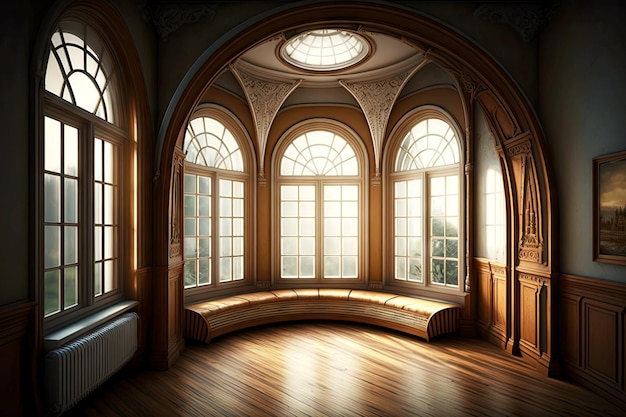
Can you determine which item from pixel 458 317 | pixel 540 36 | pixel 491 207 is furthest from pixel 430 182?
pixel 540 36

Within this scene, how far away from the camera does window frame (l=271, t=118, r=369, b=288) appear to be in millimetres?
6820

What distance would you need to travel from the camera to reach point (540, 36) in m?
4.23

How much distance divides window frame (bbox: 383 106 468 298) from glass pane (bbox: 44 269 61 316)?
4.86 meters

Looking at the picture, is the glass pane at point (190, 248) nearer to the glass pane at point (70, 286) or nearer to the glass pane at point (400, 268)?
the glass pane at point (70, 286)

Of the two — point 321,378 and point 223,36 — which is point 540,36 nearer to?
point 223,36

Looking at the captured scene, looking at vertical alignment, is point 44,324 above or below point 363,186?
below

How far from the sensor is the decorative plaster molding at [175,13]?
415 cm

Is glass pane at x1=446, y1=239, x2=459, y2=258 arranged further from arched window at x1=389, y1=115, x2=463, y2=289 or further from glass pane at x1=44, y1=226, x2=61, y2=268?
glass pane at x1=44, y1=226, x2=61, y2=268

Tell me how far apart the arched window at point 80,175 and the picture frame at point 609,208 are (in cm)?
452

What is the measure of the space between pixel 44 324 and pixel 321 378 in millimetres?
2537

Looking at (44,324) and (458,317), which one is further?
(458,317)

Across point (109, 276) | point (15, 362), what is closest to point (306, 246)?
point (109, 276)

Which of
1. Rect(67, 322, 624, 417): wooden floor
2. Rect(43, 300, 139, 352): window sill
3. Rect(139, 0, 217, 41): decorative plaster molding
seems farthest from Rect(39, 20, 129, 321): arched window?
Rect(67, 322, 624, 417): wooden floor

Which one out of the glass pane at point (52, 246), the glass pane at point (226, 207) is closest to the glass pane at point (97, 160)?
the glass pane at point (52, 246)
